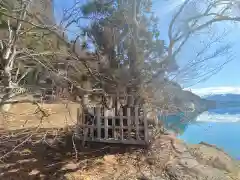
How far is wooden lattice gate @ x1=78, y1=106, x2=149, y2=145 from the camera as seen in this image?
3.99 metres

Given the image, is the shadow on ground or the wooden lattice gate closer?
the shadow on ground

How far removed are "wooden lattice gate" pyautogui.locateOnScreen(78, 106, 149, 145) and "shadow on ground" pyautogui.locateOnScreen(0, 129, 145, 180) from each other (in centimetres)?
18

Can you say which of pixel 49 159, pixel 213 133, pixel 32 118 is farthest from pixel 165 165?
pixel 213 133

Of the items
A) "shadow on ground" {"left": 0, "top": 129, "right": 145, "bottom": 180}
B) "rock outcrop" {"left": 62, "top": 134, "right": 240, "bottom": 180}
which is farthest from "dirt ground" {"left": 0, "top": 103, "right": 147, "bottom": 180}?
"rock outcrop" {"left": 62, "top": 134, "right": 240, "bottom": 180}

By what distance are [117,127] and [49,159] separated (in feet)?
4.04

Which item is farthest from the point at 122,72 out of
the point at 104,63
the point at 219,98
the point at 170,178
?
the point at 219,98

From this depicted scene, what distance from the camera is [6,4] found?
333 centimetres

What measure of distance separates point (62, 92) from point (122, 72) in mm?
1160

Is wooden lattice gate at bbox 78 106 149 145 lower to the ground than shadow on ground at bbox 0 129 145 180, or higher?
higher

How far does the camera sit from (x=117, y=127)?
4.04 m

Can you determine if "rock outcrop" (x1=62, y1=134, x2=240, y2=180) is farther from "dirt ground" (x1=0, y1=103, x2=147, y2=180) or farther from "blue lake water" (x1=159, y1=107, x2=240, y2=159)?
"blue lake water" (x1=159, y1=107, x2=240, y2=159)

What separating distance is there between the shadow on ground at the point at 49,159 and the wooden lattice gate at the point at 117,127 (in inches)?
7.2

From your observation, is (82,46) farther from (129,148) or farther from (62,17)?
(129,148)

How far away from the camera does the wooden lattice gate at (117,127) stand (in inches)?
157
